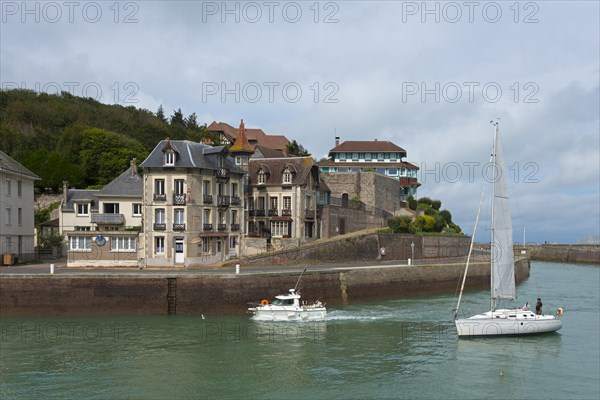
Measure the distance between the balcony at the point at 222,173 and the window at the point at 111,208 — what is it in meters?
13.5

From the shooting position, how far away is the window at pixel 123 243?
2007 inches

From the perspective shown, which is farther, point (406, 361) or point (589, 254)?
point (589, 254)

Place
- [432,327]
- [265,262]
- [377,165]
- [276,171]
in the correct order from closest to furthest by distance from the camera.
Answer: [432,327] < [265,262] < [276,171] < [377,165]

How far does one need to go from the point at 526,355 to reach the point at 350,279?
1798 centimetres

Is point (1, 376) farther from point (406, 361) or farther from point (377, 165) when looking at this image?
point (377, 165)

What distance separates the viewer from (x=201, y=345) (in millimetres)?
33844

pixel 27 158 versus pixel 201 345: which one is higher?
pixel 27 158

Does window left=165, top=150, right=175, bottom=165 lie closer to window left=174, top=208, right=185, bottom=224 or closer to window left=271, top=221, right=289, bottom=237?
window left=174, top=208, right=185, bottom=224

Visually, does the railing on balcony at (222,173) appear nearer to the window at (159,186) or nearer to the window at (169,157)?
the window at (169,157)

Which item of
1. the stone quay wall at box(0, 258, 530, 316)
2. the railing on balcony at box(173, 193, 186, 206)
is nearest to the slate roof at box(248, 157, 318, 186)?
the railing on balcony at box(173, 193, 186, 206)

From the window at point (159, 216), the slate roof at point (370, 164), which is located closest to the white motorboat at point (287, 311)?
the window at point (159, 216)

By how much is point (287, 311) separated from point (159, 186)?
18047mm

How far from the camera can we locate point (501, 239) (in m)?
39.5

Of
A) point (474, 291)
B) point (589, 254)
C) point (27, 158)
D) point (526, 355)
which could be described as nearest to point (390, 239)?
point (474, 291)
